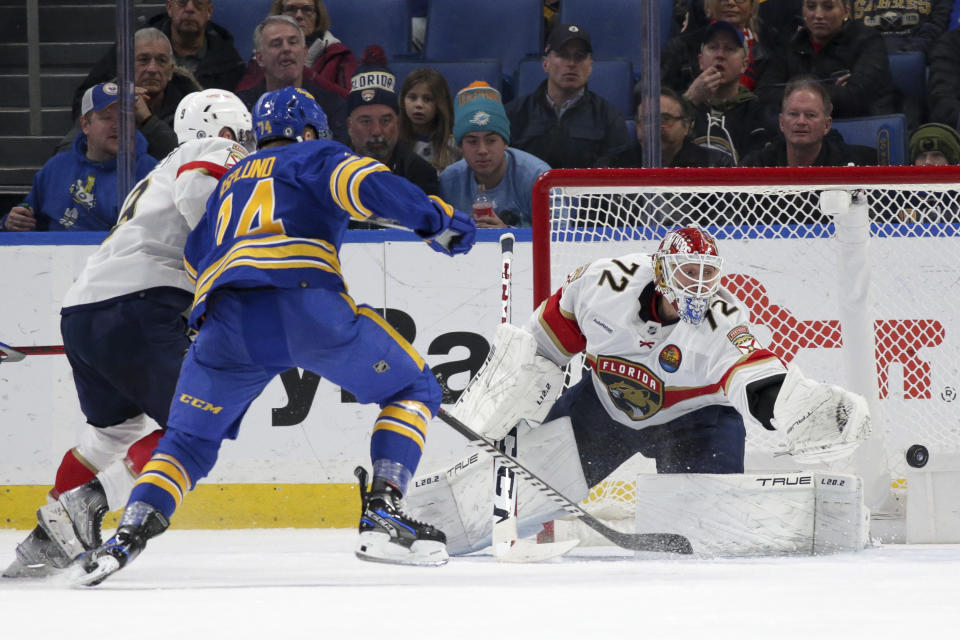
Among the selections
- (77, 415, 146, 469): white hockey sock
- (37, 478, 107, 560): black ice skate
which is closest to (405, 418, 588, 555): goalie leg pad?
(77, 415, 146, 469): white hockey sock

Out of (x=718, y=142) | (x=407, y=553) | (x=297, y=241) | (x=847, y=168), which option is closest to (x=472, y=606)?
(x=407, y=553)

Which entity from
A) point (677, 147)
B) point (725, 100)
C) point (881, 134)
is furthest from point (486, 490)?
point (881, 134)

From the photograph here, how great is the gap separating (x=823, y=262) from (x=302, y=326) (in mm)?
2075

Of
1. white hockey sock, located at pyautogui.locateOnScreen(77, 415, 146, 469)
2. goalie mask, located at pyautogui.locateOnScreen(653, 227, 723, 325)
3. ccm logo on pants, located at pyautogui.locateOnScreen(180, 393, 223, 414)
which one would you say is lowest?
white hockey sock, located at pyautogui.locateOnScreen(77, 415, 146, 469)

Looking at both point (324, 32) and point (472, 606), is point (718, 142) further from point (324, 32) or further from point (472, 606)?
point (472, 606)

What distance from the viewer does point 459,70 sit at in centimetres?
516

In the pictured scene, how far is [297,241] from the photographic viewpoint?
2723 mm

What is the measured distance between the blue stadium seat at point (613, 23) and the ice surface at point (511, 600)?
2665 mm

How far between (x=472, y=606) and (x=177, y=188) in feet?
4.64

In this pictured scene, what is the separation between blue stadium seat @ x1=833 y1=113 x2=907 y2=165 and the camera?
4.61 metres

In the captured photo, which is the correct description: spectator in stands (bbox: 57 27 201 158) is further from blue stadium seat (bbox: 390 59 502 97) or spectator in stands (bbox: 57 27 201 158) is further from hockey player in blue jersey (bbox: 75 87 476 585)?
hockey player in blue jersey (bbox: 75 87 476 585)

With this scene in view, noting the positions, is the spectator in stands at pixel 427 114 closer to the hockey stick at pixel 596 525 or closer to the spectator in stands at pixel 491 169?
the spectator in stands at pixel 491 169

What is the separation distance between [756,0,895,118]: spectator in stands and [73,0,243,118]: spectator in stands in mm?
2026

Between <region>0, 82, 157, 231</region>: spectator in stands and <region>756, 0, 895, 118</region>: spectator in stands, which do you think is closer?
<region>0, 82, 157, 231</region>: spectator in stands
